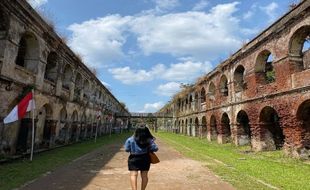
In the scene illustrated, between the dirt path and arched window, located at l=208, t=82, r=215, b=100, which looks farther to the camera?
arched window, located at l=208, t=82, r=215, b=100

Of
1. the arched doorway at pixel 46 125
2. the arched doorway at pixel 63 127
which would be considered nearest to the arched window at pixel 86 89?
the arched doorway at pixel 63 127

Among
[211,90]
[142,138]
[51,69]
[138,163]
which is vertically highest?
[211,90]

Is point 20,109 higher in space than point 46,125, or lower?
higher

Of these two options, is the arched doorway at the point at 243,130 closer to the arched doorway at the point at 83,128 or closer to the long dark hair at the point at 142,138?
the arched doorway at the point at 83,128

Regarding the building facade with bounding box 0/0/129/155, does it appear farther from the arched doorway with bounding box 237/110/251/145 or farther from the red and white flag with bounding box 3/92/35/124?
the arched doorway with bounding box 237/110/251/145

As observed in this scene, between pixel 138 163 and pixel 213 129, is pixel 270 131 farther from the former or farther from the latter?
pixel 138 163

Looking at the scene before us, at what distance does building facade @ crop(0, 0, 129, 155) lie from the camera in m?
11.7

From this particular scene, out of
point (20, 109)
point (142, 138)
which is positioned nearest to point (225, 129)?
point (20, 109)

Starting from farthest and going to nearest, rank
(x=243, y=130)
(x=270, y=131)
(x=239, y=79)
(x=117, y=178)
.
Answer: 1. (x=239, y=79)
2. (x=243, y=130)
3. (x=270, y=131)
4. (x=117, y=178)

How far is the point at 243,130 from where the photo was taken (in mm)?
20391

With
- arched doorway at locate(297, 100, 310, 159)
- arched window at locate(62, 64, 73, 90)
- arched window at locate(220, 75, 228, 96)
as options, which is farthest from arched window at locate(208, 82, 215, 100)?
arched doorway at locate(297, 100, 310, 159)

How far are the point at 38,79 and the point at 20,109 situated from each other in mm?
3888

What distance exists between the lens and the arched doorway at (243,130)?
20125 millimetres

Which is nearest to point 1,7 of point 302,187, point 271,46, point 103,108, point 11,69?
point 11,69
